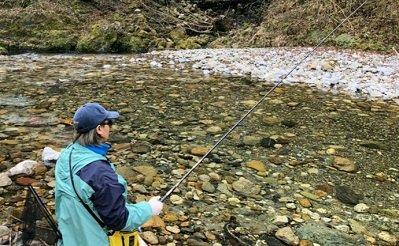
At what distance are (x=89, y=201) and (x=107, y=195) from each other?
0.30ft

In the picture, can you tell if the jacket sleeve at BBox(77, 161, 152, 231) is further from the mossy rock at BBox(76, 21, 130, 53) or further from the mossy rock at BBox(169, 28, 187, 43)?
the mossy rock at BBox(169, 28, 187, 43)

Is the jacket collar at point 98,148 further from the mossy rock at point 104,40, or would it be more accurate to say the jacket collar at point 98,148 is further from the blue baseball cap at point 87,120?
the mossy rock at point 104,40

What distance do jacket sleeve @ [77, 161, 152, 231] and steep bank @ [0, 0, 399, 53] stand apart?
10613 mm

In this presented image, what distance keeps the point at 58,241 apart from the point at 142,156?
2.90 metres

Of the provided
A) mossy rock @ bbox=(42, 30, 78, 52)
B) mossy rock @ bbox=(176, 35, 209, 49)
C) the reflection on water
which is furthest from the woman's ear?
A: mossy rock @ bbox=(42, 30, 78, 52)

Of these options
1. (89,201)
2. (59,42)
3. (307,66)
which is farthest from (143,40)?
(89,201)

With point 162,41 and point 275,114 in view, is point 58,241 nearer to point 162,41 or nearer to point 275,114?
point 275,114

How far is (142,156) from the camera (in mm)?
5164

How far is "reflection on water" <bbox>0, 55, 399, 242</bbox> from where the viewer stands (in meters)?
4.90

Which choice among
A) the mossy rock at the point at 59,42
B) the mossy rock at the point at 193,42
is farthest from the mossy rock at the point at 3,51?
the mossy rock at the point at 193,42

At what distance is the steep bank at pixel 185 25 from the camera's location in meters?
12.0

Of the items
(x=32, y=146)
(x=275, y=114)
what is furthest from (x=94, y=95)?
(x=275, y=114)

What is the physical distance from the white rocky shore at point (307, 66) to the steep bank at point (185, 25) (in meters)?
1.22

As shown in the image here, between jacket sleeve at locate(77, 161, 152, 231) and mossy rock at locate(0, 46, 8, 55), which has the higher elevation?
jacket sleeve at locate(77, 161, 152, 231)
